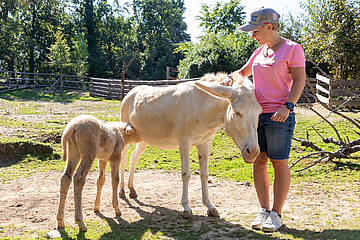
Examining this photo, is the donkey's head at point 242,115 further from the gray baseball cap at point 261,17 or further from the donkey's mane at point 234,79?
the gray baseball cap at point 261,17

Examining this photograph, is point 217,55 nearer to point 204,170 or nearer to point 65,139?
point 204,170

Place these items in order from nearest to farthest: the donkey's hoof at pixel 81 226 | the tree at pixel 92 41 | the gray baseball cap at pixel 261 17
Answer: the gray baseball cap at pixel 261 17
the donkey's hoof at pixel 81 226
the tree at pixel 92 41

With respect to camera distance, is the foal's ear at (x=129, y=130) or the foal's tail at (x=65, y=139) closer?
the foal's tail at (x=65, y=139)

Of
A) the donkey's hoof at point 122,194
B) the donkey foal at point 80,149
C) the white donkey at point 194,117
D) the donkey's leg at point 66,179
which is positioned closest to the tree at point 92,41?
the white donkey at point 194,117

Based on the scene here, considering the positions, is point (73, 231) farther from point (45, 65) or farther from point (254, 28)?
point (45, 65)

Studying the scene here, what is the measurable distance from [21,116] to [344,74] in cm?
1625

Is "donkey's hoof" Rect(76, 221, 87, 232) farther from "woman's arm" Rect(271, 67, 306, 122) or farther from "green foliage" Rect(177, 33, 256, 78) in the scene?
"green foliage" Rect(177, 33, 256, 78)

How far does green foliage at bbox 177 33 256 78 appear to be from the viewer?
23.2 metres

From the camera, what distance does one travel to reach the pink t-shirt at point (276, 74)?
12.6 feet

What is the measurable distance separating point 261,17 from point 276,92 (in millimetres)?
907

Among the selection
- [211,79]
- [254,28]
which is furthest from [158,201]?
[254,28]

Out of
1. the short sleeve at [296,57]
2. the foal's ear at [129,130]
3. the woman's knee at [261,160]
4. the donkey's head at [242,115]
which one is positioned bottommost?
the woman's knee at [261,160]

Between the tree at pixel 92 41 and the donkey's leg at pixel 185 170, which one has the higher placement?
the tree at pixel 92 41

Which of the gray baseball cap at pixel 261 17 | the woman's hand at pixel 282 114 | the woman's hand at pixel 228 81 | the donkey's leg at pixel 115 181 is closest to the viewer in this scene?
the woman's hand at pixel 282 114
